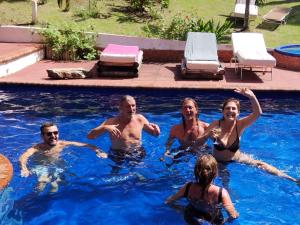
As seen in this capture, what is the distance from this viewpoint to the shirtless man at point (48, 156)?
243 inches

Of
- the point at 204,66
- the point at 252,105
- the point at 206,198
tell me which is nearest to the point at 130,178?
the point at 252,105

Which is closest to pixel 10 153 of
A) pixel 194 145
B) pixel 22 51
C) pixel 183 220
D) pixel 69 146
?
pixel 69 146

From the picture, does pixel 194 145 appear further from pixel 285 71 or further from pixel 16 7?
pixel 16 7

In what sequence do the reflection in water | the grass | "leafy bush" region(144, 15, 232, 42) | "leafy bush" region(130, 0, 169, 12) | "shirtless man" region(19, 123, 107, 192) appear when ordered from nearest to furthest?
the reflection in water
"shirtless man" region(19, 123, 107, 192)
"leafy bush" region(144, 15, 232, 42)
the grass
"leafy bush" region(130, 0, 169, 12)

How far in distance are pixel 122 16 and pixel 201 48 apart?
602 cm

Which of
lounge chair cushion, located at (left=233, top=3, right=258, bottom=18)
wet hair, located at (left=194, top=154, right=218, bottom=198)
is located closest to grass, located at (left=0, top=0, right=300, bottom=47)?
lounge chair cushion, located at (left=233, top=3, right=258, bottom=18)

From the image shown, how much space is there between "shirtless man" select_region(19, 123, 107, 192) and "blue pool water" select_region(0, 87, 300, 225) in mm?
141

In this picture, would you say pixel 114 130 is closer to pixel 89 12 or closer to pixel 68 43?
pixel 68 43

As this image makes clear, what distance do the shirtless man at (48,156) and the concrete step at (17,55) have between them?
6.02 metres

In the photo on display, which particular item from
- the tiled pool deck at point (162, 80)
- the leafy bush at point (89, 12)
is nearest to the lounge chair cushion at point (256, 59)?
the tiled pool deck at point (162, 80)

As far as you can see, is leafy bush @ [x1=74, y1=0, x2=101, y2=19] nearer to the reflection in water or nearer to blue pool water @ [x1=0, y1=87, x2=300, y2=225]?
blue pool water @ [x1=0, y1=87, x2=300, y2=225]

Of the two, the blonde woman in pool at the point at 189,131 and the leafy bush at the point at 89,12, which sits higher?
the leafy bush at the point at 89,12

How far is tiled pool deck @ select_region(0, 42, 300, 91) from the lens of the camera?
10844 mm

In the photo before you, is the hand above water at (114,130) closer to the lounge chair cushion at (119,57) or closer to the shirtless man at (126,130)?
the shirtless man at (126,130)
